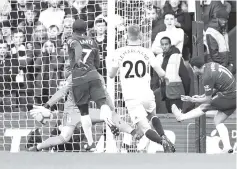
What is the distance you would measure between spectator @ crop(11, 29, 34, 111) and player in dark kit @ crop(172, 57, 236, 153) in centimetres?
333

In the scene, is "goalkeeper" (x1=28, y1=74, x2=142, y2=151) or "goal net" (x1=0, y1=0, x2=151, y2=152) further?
"goal net" (x1=0, y1=0, x2=151, y2=152)


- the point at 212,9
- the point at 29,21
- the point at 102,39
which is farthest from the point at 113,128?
the point at 29,21

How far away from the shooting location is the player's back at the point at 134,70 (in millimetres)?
12906

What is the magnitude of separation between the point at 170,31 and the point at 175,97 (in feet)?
3.86

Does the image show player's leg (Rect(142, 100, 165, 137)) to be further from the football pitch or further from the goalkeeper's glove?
the football pitch

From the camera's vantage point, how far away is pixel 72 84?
531 inches

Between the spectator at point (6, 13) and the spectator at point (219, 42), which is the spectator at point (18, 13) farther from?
the spectator at point (219, 42)

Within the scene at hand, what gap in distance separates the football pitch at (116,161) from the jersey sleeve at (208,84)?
276 cm

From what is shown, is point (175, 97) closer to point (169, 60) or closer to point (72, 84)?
point (169, 60)

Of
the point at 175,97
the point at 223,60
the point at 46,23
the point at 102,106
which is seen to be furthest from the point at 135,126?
the point at 46,23

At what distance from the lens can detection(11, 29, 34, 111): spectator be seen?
1591cm

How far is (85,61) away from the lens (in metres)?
13.3

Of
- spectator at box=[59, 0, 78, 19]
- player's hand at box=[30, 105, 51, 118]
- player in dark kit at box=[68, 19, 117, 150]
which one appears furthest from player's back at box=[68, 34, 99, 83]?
spectator at box=[59, 0, 78, 19]

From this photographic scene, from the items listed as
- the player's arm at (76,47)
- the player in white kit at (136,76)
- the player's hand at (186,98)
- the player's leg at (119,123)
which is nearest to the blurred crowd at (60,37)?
the player's hand at (186,98)
